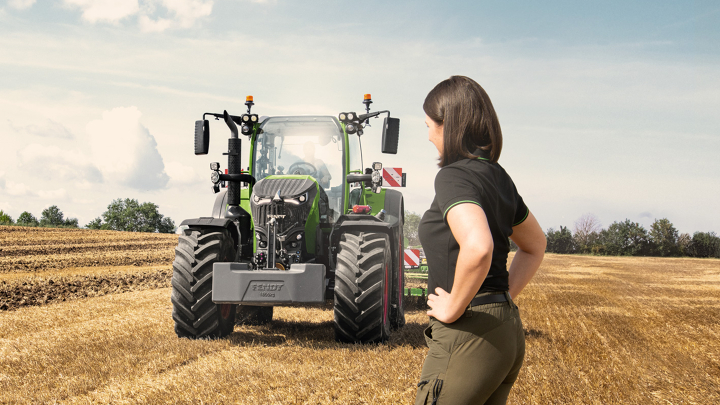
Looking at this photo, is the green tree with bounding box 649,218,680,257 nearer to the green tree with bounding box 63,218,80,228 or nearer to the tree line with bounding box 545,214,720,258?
the tree line with bounding box 545,214,720,258

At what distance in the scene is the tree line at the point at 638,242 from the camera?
55969 millimetres

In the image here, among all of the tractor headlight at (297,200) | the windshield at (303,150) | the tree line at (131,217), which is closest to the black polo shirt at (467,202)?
the tractor headlight at (297,200)

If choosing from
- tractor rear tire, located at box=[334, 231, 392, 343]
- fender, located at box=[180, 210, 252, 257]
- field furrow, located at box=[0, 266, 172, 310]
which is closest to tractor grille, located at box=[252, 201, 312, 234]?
fender, located at box=[180, 210, 252, 257]

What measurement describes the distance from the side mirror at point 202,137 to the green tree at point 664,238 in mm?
57299

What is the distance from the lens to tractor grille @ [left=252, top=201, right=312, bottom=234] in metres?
6.58

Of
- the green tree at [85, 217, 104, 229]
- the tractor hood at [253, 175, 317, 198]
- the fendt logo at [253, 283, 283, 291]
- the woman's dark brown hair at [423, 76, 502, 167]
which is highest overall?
the woman's dark brown hair at [423, 76, 502, 167]

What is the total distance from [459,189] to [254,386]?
11.2 ft

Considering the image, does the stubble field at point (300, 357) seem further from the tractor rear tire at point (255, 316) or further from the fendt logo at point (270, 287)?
the fendt logo at point (270, 287)

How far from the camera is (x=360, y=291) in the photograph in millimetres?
5902

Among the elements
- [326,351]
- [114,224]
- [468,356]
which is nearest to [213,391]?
[326,351]

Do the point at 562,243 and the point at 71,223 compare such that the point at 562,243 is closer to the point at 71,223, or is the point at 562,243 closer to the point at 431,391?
the point at 71,223

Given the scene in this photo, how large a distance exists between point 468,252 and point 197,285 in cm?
509

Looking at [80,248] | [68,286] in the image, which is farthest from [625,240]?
[68,286]

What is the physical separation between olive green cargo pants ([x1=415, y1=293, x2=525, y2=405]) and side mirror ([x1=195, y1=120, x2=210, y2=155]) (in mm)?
5303
